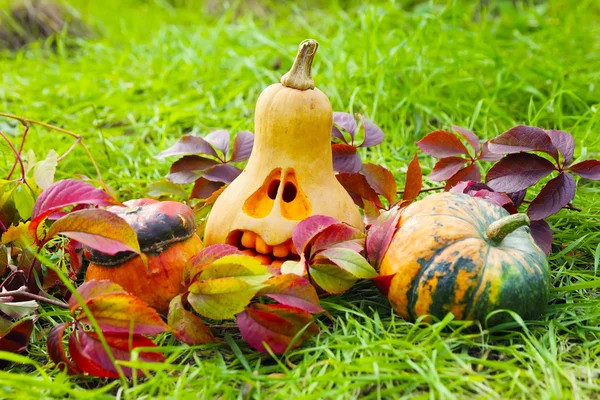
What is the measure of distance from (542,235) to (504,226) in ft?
1.43

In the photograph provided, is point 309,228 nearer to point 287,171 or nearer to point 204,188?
point 287,171

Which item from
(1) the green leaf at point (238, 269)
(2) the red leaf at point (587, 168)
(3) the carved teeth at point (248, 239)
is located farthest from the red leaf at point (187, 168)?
(2) the red leaf at point (587, 168)

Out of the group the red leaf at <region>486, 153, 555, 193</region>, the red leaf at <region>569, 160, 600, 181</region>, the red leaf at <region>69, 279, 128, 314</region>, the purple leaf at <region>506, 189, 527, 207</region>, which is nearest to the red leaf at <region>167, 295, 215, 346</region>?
the red leaf at <region>69, 279, 128, 314</region>

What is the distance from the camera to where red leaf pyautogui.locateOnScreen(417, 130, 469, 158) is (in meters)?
2.17

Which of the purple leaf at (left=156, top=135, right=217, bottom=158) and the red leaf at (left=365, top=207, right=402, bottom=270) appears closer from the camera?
the red leaf at (left=365, top=207, right=402, bottom=270)

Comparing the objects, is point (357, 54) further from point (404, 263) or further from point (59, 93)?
point (404, 263)

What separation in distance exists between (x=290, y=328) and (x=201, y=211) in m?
0.77

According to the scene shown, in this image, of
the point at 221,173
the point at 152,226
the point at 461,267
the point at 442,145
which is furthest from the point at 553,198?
the point at 152,226

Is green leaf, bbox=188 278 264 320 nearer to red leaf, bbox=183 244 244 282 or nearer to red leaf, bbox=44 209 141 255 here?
red leaf, bbox=183 244 244 282

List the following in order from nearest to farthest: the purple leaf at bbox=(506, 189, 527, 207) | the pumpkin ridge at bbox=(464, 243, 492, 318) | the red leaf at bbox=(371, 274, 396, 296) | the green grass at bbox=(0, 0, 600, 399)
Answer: the green grass at bbox=(0, 0, 600, 399)
the pumpkin ridge at bbox=(464, 243, 492, 318)
the red leaf at bbox=(371, 274, 396, 296)
the purple leaf at bbox=(506, 189, 527, 207)

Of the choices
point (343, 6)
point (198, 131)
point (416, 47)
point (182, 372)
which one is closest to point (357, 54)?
point (416, 47)

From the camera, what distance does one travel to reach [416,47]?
142 inches

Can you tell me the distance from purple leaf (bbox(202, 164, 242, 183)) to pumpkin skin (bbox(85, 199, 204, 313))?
386mm

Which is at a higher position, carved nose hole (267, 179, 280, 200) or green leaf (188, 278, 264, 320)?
carved nose hole (267, 179, 280, 200)
